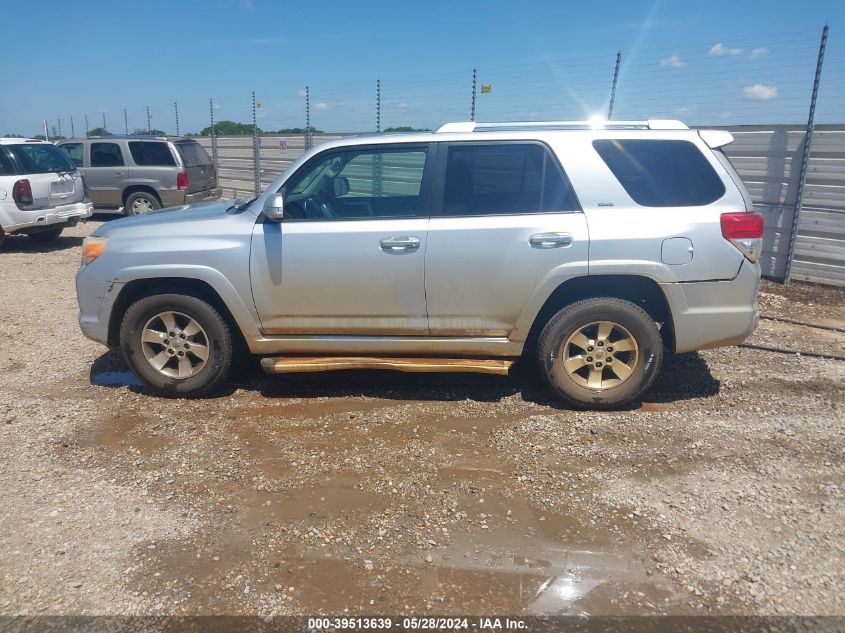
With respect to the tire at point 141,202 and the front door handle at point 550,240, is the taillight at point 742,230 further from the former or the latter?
the tire at point 141,202

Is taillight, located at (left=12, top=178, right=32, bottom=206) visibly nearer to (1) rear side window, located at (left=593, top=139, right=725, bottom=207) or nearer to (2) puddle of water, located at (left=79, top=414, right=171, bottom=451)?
(2) puddle of water, located at (left=79, top=414, right=171, bottom=451)

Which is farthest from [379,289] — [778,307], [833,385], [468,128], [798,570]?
[778,307]

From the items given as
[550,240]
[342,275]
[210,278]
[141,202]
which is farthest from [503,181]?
[141,202]

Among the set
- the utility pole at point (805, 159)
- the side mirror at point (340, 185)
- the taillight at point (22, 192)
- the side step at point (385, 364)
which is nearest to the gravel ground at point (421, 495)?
the side step at point (385, 364)

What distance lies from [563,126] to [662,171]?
76cm

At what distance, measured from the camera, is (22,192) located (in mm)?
10367

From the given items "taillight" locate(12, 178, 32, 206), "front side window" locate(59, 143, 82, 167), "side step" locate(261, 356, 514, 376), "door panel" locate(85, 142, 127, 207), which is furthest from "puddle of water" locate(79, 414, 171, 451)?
"front side window" locate(59, 143, 82, 167)

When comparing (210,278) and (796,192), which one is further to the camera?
(796,192)

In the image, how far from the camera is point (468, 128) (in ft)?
15.8

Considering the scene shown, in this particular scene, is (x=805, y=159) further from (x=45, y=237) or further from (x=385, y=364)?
(x=45, y=237)

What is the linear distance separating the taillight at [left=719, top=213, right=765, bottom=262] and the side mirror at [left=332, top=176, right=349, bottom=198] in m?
2.69

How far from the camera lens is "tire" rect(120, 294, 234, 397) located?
15.7ft

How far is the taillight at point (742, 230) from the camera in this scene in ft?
14.3

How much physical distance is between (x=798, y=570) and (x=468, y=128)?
11.1 ft
